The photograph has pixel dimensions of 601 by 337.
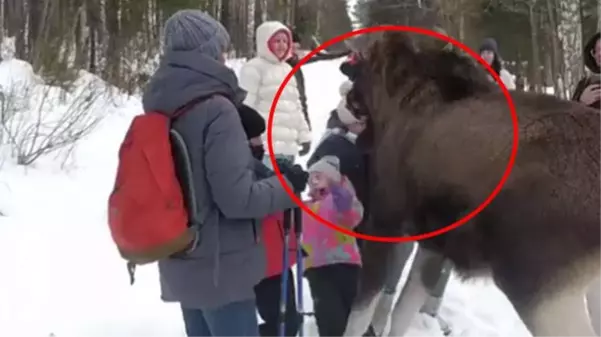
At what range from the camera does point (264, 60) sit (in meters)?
5.95

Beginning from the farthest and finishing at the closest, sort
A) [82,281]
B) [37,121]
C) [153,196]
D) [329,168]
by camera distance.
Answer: [37,121] < [82,281] < [329,168] < [153,196]

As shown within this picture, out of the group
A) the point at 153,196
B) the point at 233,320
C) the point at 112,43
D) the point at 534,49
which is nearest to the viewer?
the point at 153,196

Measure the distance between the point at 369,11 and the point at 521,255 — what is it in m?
4.91

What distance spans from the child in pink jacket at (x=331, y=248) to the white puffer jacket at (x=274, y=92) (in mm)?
1206

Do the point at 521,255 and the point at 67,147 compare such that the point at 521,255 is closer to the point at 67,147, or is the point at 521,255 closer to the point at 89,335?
the point at 89,335

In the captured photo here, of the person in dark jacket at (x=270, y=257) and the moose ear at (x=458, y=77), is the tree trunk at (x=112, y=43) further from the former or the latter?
the moose ear at (x=458, y=77)

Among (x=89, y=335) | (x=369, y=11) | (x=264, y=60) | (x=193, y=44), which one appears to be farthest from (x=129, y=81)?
(x=193, y=44)

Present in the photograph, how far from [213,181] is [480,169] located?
123 centimetres

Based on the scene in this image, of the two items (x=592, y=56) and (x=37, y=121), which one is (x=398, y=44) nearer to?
(x=592, y=56)

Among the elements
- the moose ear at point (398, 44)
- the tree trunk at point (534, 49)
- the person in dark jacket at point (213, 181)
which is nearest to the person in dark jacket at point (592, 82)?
the moose ear at point (398, 44)

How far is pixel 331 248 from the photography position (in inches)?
182

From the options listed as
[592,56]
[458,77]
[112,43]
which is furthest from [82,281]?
[112,43]

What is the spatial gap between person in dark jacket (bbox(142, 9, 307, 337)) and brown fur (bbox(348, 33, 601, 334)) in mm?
904

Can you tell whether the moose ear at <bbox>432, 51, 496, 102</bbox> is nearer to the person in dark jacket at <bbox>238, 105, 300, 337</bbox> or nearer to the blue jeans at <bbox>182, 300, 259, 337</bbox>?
the person in dark jacket at <bbox>238, 105, 300, 337</bbox>
